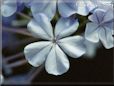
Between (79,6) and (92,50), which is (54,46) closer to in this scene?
(79,6)

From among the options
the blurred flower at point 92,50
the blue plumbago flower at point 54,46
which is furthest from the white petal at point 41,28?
the blurred flower at point 92,50

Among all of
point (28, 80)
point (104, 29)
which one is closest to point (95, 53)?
point (28, 80)

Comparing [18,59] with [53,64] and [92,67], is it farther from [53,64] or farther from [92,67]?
[53,64]

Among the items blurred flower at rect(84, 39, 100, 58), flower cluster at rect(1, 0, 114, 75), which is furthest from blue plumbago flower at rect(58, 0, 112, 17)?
blurred flower at rect(84, 39, 100, 58)

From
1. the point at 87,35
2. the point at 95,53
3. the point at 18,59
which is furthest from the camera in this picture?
the point at 95,53

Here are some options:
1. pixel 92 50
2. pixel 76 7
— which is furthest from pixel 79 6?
pixel 92 50

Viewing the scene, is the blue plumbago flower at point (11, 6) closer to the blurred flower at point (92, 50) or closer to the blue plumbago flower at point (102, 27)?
the blue plumbago flower at point (102, 27)
